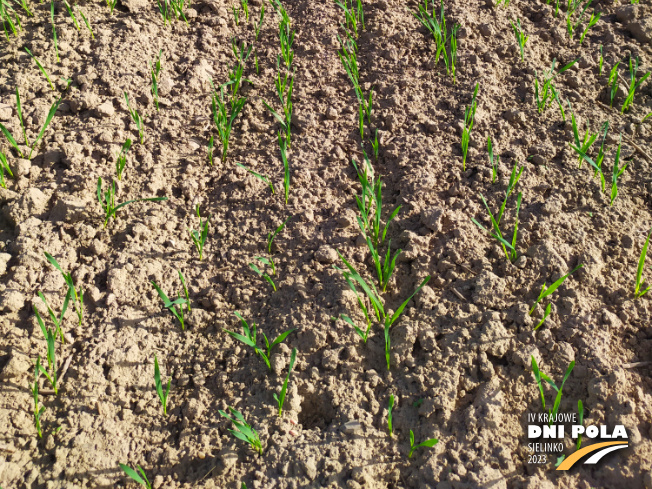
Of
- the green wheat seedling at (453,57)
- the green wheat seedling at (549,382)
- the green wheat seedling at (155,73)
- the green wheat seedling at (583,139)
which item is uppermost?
the green wheat seedling at (453,57)

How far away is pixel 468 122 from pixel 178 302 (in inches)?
64.6

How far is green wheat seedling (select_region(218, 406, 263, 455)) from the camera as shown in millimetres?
1585

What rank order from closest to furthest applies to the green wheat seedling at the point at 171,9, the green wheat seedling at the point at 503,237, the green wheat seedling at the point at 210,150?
the green wheat seedling at the point at 503,237 → the green wheat seedling at the point at 210,150 → the green wheat seedling at the point at 171,9

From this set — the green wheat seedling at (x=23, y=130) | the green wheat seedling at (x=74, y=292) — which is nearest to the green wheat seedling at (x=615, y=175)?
the green wheat seedling at (x=74, y=292)

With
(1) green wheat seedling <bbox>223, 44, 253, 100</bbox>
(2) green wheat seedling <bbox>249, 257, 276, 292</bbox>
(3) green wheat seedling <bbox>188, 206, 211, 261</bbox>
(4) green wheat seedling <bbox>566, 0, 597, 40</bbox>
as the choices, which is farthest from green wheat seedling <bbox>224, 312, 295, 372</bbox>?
(4) green wheat seedling <bbox>566, 0, 597, 40</bbox>

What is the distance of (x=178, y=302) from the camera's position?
186cm

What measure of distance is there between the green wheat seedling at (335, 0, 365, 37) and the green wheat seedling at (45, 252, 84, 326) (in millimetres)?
2020

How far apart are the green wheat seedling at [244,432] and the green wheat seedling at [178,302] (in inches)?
17.1

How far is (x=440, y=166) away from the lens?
2332 millimetres

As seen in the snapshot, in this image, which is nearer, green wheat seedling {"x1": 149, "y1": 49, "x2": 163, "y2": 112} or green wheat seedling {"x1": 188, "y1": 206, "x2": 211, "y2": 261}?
green wheat seedling {"x1": 188, "y1": 206, "x2": 211, "y2": 261}

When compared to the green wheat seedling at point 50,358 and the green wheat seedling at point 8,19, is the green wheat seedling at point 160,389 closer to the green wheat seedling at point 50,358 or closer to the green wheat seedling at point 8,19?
the green wheat seedling at point 50,358

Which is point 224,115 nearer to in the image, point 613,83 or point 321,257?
point 321,257

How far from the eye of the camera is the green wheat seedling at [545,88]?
2453mm

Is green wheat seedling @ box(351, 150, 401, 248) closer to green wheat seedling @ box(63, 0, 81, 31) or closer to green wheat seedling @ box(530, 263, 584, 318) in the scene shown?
green wheat seedling @ box(530, 263, 584, 318)
